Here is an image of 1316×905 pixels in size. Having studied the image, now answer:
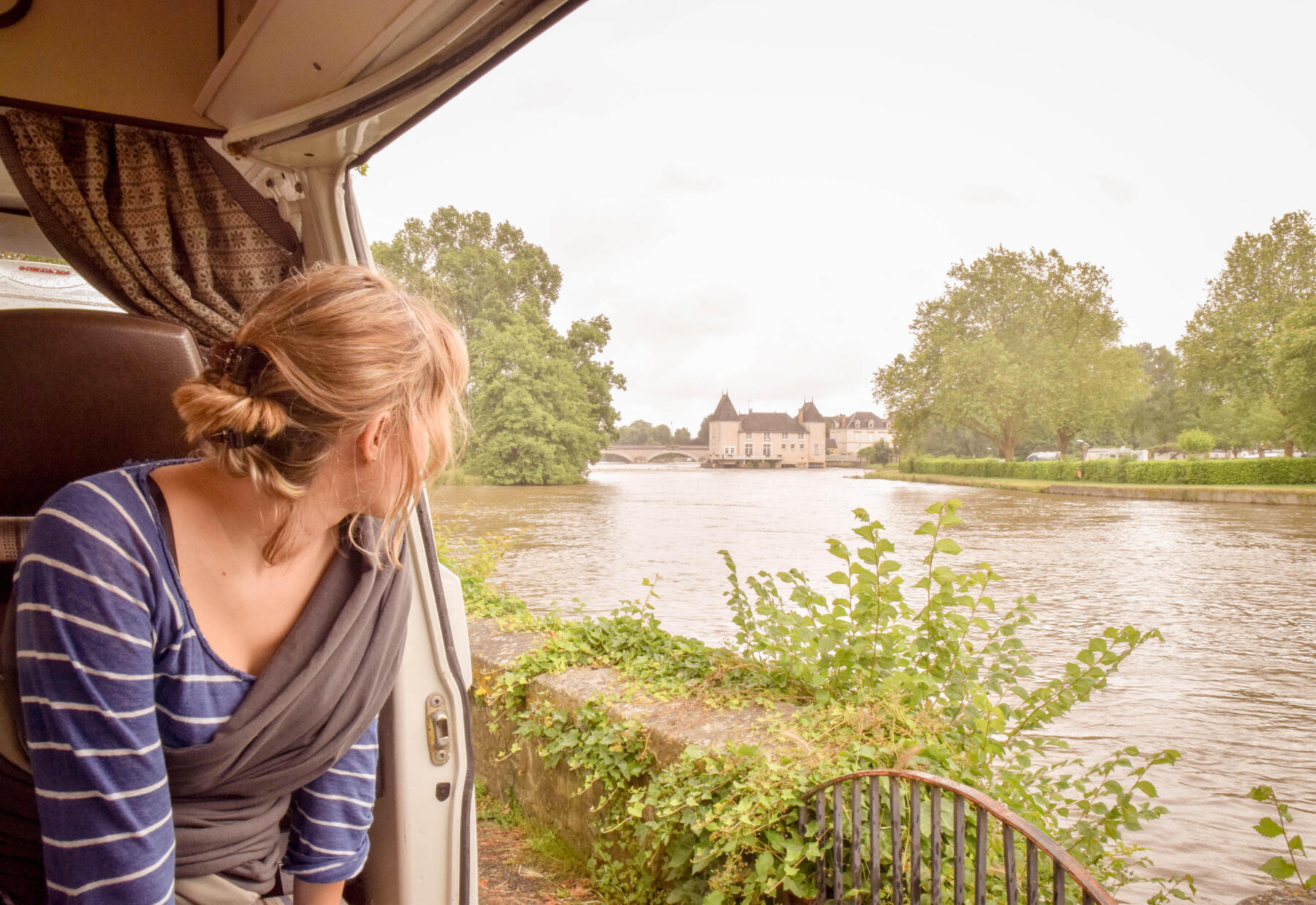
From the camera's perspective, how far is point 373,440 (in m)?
1.05

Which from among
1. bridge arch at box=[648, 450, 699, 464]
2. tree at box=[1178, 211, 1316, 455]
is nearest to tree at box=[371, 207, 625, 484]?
bridge arch at box=[648, 450, 699, 464]

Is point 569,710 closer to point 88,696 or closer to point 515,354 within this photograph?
point 88,696

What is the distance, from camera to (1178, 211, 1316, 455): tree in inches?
296

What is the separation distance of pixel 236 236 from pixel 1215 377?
9.86 metres

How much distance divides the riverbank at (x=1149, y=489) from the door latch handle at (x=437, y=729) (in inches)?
429

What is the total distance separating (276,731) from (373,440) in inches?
17.1

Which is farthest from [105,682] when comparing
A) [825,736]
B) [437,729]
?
[825,736]

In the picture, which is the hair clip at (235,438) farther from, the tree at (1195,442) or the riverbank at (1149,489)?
the tree at (1195,442)

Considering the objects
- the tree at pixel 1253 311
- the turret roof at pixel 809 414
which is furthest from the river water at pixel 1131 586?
the turret roof at pixel 809 414

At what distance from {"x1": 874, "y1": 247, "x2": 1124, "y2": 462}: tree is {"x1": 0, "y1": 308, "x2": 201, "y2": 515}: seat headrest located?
11.1 m

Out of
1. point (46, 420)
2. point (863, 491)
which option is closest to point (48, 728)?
point (46, 420)

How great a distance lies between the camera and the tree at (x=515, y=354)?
14180mm

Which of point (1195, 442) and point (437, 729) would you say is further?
point (1195, 442)

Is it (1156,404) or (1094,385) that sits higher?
(1094,385)
